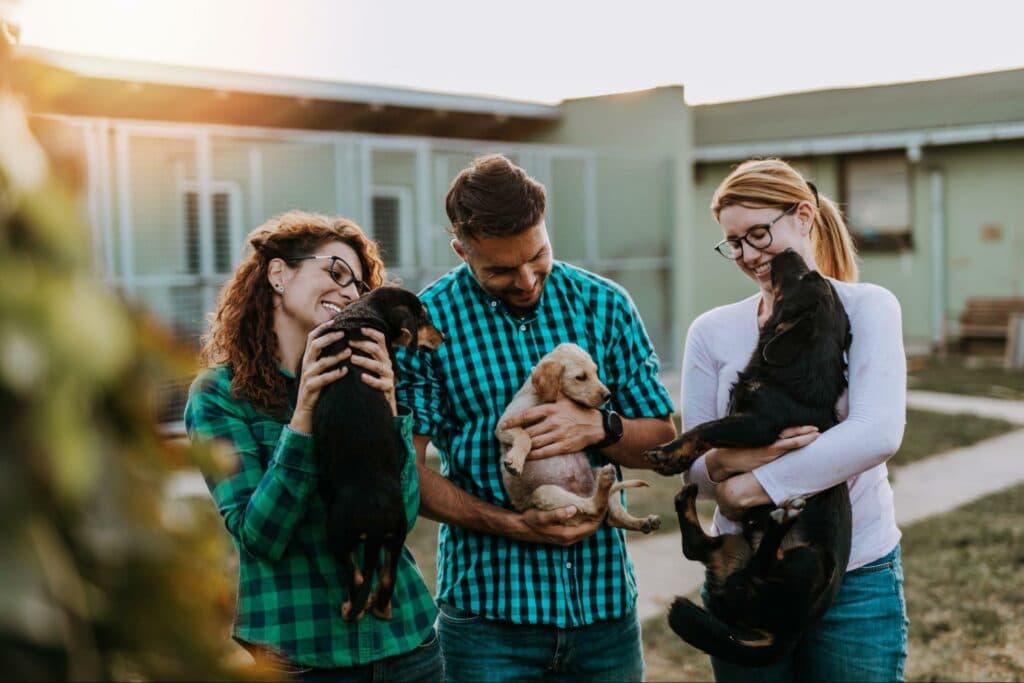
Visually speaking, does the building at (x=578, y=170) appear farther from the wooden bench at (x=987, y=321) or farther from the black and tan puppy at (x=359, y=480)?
the black and tan puppy at (x=359, y=480)

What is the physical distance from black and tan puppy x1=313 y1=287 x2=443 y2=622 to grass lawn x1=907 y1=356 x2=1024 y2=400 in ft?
47.0

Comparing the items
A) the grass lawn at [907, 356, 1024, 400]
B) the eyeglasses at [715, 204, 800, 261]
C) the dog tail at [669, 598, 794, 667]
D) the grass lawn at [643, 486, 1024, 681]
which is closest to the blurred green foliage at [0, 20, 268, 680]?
the dog tail at [669, 598, 794, 667]

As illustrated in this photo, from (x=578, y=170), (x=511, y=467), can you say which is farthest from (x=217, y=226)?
(x=511, y=467)

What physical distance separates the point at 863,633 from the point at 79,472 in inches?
104

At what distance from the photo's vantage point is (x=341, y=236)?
296cm

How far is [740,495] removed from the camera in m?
2.80

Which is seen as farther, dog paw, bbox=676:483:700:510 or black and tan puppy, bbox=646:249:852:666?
dog paw, bbox=676:483:700:510

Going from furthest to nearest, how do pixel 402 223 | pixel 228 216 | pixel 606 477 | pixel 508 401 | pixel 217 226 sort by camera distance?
pixel 402 223
pixel 217 226
pixel 228 216
pixel 508 401
pixel 606 477

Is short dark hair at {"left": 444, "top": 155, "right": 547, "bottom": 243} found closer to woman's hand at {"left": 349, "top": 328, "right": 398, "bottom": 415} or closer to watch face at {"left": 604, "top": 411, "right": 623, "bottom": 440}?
woman's hand at {"left": 349, "top": 328, "right": 398, "bottom": 415}

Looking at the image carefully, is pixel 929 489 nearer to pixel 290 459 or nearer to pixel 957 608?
pixel 957 608

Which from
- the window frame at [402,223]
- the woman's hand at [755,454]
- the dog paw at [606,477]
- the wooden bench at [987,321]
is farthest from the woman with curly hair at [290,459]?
the wooden bench at [987,321]

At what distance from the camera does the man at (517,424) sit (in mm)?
2969

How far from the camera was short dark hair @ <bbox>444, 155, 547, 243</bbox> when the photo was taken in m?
2.89

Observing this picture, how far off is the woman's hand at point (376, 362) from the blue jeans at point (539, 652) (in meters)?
0.81
